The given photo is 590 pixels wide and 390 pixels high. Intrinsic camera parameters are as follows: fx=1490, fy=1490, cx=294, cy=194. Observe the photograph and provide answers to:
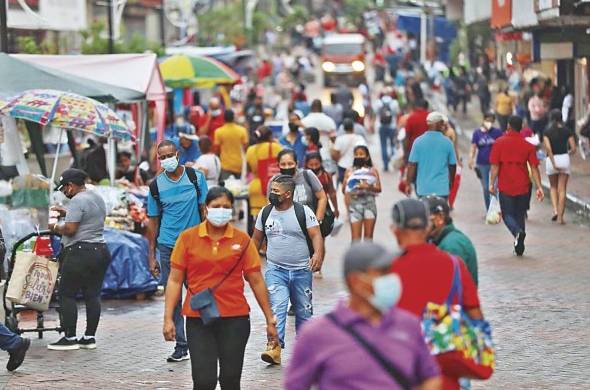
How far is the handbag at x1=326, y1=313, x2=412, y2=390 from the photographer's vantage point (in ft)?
18.4

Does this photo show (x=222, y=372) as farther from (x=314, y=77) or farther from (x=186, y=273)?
(x=314, y=77)

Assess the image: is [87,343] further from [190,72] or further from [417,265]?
[190,72]

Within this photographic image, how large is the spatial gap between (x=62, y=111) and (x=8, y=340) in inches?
209

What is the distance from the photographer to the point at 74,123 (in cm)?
1608

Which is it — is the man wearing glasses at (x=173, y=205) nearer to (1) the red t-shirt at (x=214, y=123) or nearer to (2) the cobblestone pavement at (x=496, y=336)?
(2) the cobblestone pavement at (x=496, y=336)

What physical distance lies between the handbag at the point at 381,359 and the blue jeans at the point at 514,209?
12144 mm

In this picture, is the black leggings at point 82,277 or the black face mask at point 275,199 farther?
the black leggings at point 82,277

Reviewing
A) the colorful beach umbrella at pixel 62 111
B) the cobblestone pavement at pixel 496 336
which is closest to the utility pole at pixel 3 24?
the colorful beach umbrella at pixel 62 111

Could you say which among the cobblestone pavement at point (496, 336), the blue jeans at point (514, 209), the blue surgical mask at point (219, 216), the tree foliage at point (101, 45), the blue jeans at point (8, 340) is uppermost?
the tree foliage at point (101, 45)

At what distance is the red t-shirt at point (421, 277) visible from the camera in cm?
691

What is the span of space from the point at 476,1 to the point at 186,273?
32.9m

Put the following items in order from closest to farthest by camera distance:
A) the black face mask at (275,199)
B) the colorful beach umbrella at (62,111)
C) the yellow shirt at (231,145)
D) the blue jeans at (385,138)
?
1. the black face mask at (275,199)
2. the colorful beach umbrella at (62,111)
3. the yellow shirt at (231,145)
4. the blue jeans at (385,138)

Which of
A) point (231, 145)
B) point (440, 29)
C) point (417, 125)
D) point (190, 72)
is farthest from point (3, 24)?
point (440, 29)

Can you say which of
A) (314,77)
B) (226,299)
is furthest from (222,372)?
(314,77)
